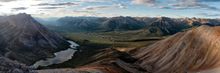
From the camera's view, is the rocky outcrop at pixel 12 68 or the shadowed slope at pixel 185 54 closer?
the rocky outcrop at pixel 12 68

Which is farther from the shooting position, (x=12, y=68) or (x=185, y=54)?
(x=185, y=54)

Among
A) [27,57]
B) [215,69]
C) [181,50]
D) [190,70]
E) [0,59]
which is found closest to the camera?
[0,59]

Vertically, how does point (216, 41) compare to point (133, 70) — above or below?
above

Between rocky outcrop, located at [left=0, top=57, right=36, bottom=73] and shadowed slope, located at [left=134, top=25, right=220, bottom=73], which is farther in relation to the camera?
shadowed slope, located at [left=134, top=25, right=220, bottom=73]

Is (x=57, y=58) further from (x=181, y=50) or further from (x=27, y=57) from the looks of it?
(x=181, y=50)

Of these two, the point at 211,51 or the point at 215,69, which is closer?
the point at 215,69

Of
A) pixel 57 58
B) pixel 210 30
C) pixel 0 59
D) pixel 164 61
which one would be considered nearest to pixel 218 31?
pixel 210 30

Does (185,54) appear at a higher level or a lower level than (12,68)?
lower

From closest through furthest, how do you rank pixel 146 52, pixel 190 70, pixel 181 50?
pixel 190 70, pixel 181 50, pixel 146 52
